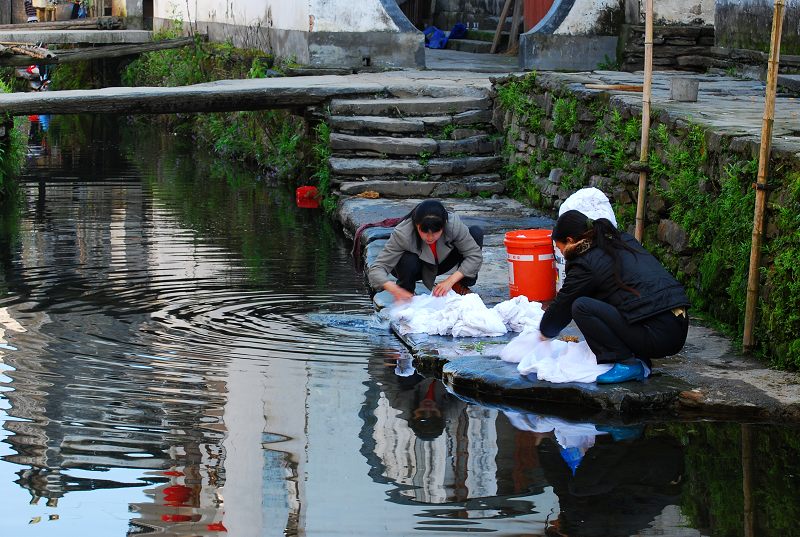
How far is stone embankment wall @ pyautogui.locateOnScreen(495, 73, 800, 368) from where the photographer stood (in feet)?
20.3

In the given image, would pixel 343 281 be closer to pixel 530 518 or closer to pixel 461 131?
pixel 461 131

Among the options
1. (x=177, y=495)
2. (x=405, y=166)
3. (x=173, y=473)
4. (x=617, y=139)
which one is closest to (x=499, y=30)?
(x=405, y=166)

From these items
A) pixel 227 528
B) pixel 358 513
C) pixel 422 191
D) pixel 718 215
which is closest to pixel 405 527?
pixel 358 513

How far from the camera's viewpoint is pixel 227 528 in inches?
174

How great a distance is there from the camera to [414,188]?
472 inches

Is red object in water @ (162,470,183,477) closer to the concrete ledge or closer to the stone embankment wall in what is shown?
the stone embankment wall

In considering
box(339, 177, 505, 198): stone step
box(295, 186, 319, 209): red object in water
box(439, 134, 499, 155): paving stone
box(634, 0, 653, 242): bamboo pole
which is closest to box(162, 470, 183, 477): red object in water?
box(634, 0, 653, 242): bamboo pole

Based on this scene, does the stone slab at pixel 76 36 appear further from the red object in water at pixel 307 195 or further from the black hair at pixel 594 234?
the black hair at pixel 594 234

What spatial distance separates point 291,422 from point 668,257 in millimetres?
3131

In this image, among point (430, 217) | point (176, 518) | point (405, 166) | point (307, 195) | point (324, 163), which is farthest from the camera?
point (307, 195)

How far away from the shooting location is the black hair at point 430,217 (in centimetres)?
728

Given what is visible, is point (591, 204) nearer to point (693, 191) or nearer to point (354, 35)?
point (693, 191)

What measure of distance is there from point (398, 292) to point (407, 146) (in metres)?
4.92

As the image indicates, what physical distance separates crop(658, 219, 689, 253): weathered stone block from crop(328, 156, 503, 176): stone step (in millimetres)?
4330
